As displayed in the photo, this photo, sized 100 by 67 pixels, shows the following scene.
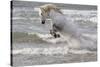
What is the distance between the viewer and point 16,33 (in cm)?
234

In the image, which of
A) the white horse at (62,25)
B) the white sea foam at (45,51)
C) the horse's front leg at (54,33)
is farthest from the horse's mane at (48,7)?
the white sea foam at (45,51)

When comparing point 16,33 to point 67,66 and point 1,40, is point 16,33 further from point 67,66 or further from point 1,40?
point 67,66

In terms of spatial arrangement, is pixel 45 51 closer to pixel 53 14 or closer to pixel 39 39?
pixel 39 39

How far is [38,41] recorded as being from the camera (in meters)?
2.45

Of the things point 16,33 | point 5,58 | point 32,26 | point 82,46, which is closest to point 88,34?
point 82,46

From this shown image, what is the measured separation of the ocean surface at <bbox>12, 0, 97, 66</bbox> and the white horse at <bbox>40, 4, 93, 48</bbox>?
0.19 feet

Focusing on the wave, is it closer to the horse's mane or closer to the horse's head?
the horse's head

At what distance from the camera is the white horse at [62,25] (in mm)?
2502

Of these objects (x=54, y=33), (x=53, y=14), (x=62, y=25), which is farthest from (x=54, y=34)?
(x=53, y=14)

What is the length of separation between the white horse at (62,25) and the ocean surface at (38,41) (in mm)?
58

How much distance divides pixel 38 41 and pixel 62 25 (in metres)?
0.39

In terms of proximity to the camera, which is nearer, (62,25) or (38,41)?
(38,41)

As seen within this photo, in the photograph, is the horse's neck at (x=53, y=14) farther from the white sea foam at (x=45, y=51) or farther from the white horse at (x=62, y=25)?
the white sea foam at (x=45, y=51)

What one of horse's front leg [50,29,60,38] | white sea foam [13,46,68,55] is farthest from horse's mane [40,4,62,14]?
white sea foam [13,46,68,55]
